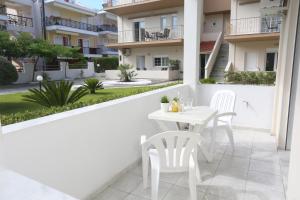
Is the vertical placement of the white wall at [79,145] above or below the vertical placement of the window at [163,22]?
below

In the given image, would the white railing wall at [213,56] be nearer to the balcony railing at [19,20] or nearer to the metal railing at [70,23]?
the metal railing at [70,23]

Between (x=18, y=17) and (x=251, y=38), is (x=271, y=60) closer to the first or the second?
(x=251, y=38)

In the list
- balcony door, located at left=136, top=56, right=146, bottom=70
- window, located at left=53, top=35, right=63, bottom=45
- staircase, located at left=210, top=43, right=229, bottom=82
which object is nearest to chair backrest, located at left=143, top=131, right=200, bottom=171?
staircase, located at left=210, top=43, right=229, bottom=82

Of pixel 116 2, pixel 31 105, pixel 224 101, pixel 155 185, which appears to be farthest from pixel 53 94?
pixel 116 2

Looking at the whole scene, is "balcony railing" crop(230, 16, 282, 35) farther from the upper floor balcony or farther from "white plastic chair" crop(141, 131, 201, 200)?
the upper floor balcony

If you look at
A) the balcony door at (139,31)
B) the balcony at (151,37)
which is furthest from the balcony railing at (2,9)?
the balcony door at (139,31)

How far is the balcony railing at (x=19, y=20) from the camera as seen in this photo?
1671 cm

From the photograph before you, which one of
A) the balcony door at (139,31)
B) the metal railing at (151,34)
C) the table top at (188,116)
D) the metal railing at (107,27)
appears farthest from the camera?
the metal railing at (107,27)

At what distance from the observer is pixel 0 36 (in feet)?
42.2

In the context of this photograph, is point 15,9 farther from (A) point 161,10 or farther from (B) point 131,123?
(B) point 131,123

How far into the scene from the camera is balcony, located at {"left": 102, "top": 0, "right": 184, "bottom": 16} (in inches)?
583

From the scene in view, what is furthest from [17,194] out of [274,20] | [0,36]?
[0,36]

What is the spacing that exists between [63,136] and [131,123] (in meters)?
1.19

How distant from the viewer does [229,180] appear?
2.74m
